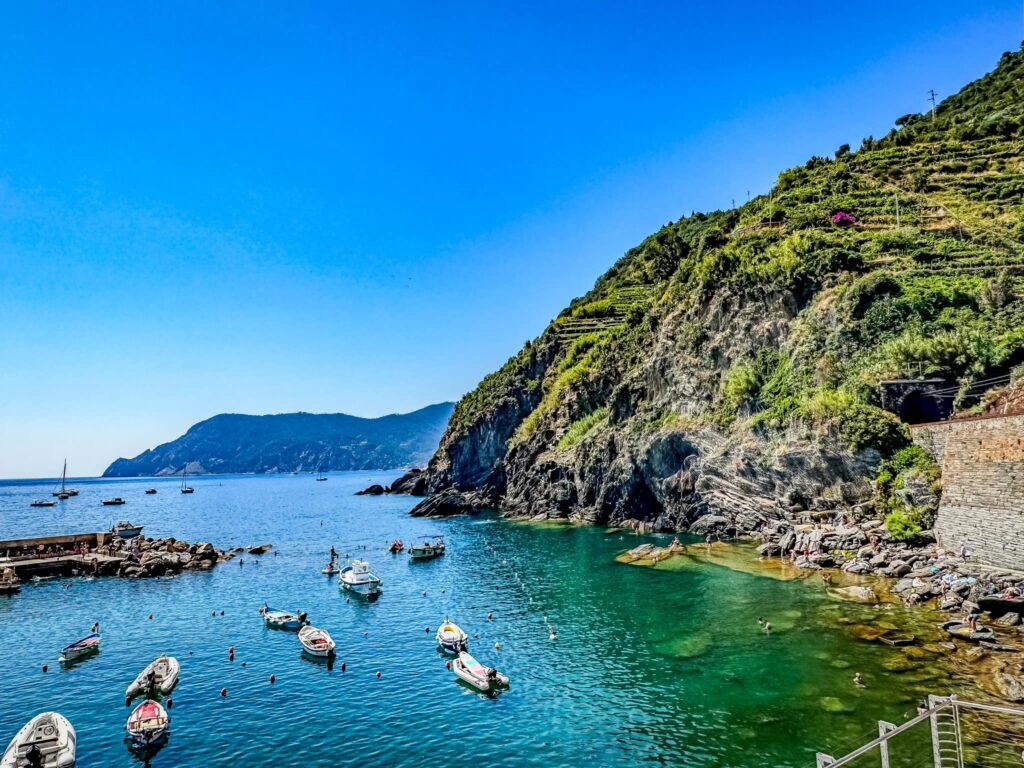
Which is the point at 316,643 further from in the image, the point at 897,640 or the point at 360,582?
the point at 897,640

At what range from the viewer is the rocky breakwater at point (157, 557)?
66.4m

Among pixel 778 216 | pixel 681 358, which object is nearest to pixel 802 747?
pixel 681 358

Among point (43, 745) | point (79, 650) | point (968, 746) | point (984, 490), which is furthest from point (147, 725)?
point (984, 490)

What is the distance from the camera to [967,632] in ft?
106

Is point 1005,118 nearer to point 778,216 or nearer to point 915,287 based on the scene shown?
point 778,216

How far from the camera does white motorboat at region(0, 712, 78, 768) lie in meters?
24.8

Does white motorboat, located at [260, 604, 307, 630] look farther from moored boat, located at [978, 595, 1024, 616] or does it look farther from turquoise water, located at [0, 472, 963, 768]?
moored boat, located at [978, 595, 1024, 616]

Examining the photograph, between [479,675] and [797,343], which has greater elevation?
[797,343]

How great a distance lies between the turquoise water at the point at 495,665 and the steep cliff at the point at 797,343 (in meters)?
19.2

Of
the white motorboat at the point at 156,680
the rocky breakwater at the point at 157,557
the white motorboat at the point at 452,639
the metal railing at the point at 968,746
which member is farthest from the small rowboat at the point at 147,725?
the rocky breakwater at the point at 157,557

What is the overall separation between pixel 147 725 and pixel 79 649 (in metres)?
17.2

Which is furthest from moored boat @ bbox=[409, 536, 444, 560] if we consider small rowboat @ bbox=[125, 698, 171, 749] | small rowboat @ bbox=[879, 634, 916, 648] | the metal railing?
the metal railing

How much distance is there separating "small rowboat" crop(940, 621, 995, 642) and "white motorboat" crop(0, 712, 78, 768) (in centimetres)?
4659

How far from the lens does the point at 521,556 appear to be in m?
70.7
